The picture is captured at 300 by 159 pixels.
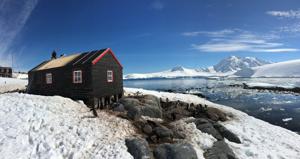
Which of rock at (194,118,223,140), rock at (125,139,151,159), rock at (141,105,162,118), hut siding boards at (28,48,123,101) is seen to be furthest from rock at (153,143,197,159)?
hut siding boards at (28,48,123,101)

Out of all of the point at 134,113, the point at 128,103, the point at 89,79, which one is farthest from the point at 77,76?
the point at 134,113

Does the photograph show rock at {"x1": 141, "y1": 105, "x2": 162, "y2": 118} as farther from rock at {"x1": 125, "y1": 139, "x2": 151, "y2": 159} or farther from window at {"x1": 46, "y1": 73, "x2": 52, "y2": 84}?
window at {"x1": 46, "y1": 73, "x2": 52, "y2": 84}

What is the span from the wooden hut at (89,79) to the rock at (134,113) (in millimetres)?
4015

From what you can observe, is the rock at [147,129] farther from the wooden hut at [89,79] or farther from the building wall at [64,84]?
the building wall at [64,84]

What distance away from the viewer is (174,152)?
1227cm

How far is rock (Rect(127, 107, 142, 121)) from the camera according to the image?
1742 centimetres

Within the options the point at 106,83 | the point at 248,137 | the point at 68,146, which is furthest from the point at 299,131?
the point at 68,146

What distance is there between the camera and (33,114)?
47.8 feet

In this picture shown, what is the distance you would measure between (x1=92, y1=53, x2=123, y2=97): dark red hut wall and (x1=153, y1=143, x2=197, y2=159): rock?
1057 cm

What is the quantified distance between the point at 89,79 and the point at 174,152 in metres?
11.8

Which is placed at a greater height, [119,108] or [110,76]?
[110,76]

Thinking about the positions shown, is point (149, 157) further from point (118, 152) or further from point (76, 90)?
point (76, 90)

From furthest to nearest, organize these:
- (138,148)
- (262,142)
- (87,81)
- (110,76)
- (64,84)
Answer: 1. (110,76)
2. (64,84)
3. (87,81)
4. (262,142)
5. (138,148)

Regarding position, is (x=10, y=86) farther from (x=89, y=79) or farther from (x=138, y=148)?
(x=138, y=148)
